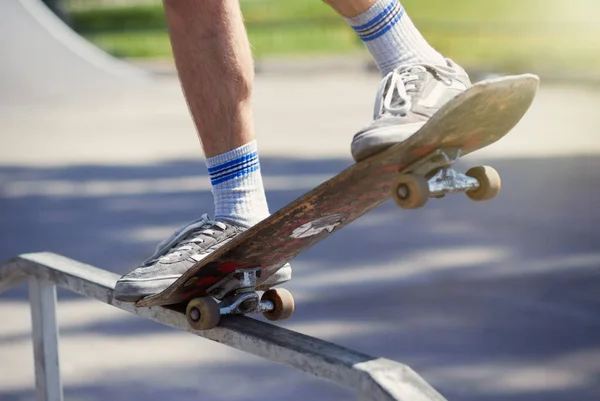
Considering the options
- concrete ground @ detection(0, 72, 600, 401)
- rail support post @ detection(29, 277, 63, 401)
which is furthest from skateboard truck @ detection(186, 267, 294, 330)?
concrete ground @ detection(0, 72, 600, 401)

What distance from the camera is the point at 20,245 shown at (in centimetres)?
639

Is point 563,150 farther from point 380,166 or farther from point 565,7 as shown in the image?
point 565,7

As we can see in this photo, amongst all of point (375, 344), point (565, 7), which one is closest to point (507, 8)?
point (565, 7)

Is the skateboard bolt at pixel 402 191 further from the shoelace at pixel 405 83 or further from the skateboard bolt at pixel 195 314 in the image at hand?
the skateboard bolt at pixel 195 314

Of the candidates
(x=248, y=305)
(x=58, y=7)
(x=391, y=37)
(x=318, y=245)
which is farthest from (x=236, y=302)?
(x=58, y=7)

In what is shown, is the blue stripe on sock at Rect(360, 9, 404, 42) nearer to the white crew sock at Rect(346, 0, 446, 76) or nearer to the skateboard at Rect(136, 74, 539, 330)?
the white crew sock at Rect(346, 0, 446, 76)

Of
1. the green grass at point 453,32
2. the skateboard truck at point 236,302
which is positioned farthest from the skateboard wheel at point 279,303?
the green grass at point 453,32

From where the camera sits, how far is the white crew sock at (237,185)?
2.48m

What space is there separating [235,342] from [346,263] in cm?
354

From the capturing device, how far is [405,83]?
7.47ft

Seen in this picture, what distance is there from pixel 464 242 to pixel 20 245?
267 centimetres

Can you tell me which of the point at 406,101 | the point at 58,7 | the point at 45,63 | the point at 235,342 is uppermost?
the point at 58,7

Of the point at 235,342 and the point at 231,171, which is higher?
the point at 231,171

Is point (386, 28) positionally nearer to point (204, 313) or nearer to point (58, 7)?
point (204, 313)
